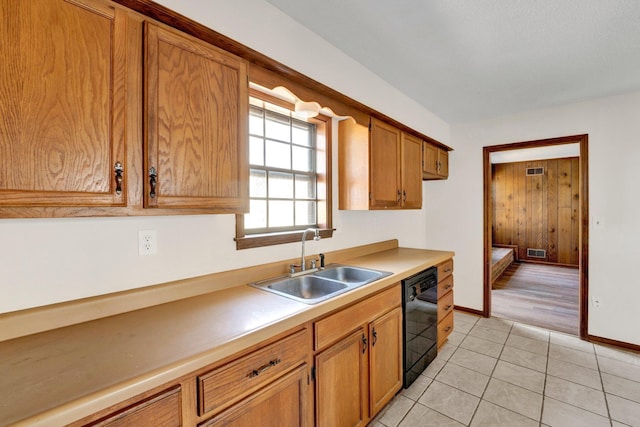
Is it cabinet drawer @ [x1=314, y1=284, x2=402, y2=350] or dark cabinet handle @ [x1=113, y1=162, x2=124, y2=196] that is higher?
dark cabinet handle @ [x1=113, y1=162, x2=124, y2=196]

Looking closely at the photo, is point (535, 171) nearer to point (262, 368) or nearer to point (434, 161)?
point (434, 161)

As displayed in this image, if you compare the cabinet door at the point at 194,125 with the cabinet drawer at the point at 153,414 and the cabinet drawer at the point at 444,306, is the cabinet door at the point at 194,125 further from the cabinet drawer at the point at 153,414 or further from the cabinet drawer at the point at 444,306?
the cabinet drawer at the point at 444,306

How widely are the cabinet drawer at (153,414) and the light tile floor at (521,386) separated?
1408 mm

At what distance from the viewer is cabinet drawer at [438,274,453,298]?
260cm

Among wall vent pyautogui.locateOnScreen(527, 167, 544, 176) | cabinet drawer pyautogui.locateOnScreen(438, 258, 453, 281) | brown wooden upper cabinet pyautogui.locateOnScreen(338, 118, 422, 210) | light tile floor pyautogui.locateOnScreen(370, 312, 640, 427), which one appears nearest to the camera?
light tile floor pyautogui.locateOnScreen(370, 312, 640, 427)

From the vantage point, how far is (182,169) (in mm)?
1189

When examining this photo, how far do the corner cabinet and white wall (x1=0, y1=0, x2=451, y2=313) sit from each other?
639 millimetres

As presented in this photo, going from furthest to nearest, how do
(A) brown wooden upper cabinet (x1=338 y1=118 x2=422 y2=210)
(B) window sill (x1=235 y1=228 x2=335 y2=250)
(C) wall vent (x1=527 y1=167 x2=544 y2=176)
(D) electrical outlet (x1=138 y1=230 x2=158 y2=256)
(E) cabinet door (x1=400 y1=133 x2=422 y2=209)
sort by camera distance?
(C) wall vent (x1=527 y1=167 x2=544 y2=176) < (E) cabinet door (x1=400 y1=133 x2=422 y2=209) < (A) brown wooden upper cabinet (x1=338 y1=118 x2=422 y2=210) < (B) window sill (x1=235 y1=228 x2=335 y2=250) < (D) electrical outlet (x1=138 y1=230 x2=158 y2=256)

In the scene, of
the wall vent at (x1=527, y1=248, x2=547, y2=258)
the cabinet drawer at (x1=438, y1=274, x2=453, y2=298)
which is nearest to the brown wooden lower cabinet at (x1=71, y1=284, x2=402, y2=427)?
the cabinet drawer at (x1=438, y1=274, x2=453, y2=298)

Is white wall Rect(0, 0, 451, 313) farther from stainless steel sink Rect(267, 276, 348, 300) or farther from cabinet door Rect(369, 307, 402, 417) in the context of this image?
cabinet door Rect(369, 307, 402, 417)

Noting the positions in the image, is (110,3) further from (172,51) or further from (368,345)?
(368,345)

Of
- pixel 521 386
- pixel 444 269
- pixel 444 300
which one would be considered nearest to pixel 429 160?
pixel 444 269

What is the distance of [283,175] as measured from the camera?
7.13 feet

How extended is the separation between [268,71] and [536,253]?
7.31 meters
